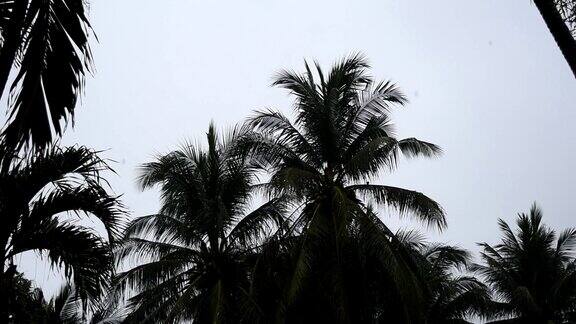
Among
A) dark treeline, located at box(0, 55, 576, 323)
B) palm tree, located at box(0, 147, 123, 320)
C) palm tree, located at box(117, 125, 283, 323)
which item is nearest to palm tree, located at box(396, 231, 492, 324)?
dark treeline, located at box(0, 55, 576, 323)

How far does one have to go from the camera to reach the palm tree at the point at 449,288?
15.9 metres

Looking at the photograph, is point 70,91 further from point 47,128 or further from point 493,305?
point 493,305

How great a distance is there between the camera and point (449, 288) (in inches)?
623

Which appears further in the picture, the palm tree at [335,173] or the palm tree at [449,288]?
the palm tree at [449,288]

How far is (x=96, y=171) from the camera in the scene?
18.3ft

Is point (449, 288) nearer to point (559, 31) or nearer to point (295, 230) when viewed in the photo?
point (295, 230)

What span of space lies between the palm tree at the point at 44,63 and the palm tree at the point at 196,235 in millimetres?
8947

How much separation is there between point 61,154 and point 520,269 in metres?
18.6

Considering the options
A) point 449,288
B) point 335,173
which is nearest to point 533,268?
point 449,288

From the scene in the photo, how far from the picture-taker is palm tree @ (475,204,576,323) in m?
19.0

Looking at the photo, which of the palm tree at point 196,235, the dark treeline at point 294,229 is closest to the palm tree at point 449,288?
the dark treeline at point 294,229

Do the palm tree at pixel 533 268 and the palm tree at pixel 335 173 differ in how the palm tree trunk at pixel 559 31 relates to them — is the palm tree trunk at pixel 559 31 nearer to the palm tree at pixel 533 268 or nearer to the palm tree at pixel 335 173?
the palm tree at pixel 335 173

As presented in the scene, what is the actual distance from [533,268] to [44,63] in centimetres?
1977

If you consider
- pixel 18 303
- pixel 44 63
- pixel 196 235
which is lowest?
pixel 18 303
